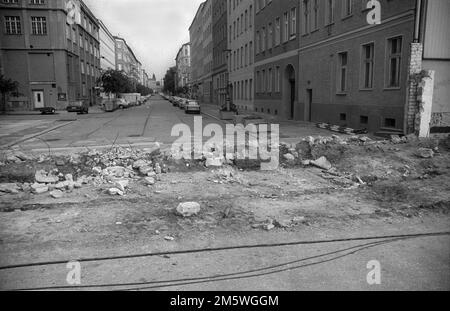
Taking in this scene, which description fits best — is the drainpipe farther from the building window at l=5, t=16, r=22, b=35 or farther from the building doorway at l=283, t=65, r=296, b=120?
the building window at l=5, t=16, r=22, b=35

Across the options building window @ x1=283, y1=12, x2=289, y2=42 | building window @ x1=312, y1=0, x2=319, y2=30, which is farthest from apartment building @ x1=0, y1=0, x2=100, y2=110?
building window @ x1=312, y1=0, x2=319, y2=30

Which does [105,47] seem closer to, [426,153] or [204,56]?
[204,56]

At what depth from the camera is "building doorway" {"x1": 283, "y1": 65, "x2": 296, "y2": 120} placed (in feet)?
106

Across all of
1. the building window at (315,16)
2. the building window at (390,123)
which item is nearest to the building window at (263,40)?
the building window at (315,16)

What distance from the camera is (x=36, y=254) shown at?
5.76m

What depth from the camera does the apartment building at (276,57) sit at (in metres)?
30.7

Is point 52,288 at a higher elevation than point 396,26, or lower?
lower

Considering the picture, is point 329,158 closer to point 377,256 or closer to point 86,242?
point 377,256

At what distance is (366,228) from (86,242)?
14.9ft

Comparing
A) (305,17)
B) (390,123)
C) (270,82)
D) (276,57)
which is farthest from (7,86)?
Answer: (390,123)

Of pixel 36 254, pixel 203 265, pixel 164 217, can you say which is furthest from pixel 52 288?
pixel 164 217

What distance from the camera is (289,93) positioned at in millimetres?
32969
